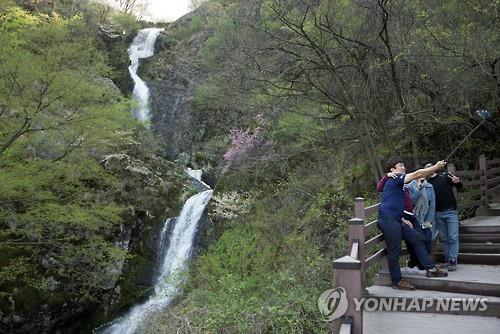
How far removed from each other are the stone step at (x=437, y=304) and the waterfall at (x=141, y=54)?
22.9m

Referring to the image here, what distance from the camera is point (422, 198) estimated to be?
242 inches

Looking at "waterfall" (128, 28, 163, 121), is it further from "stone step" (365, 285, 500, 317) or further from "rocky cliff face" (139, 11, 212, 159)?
"stone step" (365, 285, 500, 317)

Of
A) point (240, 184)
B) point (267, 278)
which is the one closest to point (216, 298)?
point (267, 278)

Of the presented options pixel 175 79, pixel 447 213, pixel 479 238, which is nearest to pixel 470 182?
pixel 479 238

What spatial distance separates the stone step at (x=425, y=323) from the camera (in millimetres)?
4180

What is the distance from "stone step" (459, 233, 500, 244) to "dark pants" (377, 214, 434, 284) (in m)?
2.75

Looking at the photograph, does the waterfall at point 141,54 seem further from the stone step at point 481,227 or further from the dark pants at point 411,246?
the dark pants at point 411,246

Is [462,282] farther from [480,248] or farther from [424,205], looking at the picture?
[480,248]

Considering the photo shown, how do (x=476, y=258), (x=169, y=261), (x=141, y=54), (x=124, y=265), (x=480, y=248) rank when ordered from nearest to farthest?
(x=476, y=258) < (x=480, y=248) < (x=124, y=265) < (x=169, y=261) < (x=141, y=54)

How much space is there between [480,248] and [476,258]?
0.44 m

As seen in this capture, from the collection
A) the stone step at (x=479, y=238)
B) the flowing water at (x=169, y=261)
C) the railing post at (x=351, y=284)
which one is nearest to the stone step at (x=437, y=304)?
the railing post at (x=351, y=284)

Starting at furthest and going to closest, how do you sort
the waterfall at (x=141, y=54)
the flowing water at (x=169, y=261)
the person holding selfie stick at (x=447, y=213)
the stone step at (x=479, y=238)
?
the waterfall at (x=141, y=54) → the flowing water at (x=169, y=261) → the stone step at (x=479, y=238) → the person holding selfie stick at (x=447, y=213)

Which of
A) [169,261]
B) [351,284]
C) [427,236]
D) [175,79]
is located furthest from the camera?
[175,79]

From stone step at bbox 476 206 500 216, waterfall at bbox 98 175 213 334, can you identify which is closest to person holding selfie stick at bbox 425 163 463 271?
stone step at bbox 476 206 500 216
